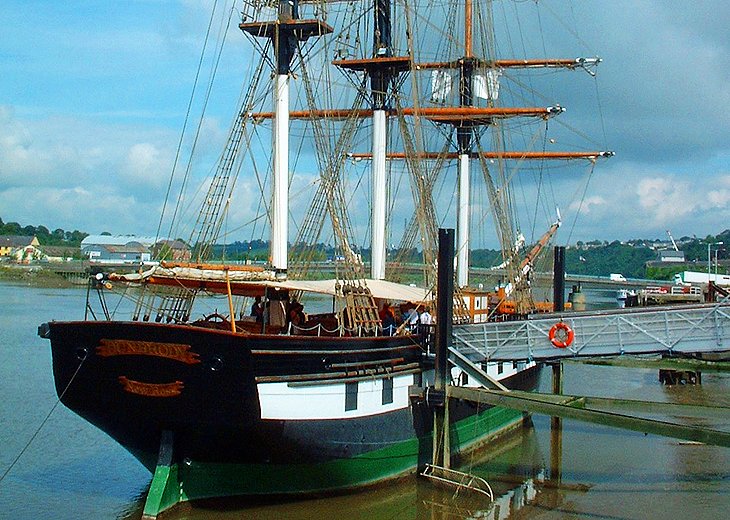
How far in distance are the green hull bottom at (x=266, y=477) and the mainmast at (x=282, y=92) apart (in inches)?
174

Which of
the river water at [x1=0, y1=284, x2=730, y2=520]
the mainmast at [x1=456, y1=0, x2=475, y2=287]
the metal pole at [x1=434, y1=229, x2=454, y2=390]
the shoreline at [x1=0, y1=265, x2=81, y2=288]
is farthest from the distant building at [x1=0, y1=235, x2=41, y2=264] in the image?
the metal pole at [x1=434, y1=229, x2=454, y2=390]

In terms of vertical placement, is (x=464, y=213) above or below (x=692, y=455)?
above

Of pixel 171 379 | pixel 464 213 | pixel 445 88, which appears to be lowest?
pixel 171 379

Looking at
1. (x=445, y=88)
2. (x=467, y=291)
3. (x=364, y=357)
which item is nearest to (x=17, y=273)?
(x=445, y=88)

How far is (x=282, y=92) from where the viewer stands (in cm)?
2200

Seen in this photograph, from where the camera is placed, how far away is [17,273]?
12950 centimetres

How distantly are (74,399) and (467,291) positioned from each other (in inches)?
552

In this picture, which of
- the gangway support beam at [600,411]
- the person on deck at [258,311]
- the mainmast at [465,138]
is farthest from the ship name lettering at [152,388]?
the mainmast at [465,138]

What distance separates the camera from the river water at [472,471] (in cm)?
1925

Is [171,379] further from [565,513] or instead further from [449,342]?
[565,513]

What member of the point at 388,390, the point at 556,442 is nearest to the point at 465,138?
the point at 556,442

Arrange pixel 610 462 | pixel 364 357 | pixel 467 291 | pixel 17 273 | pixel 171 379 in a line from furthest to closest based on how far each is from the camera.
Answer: pixel 17 273 < pixel 467 291 < pixel 610 462 < pixel 364 357 < pixel 171 379

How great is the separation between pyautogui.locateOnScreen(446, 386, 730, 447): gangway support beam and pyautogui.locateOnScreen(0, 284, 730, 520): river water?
1988mm

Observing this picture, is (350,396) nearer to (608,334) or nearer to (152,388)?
(152,388)
